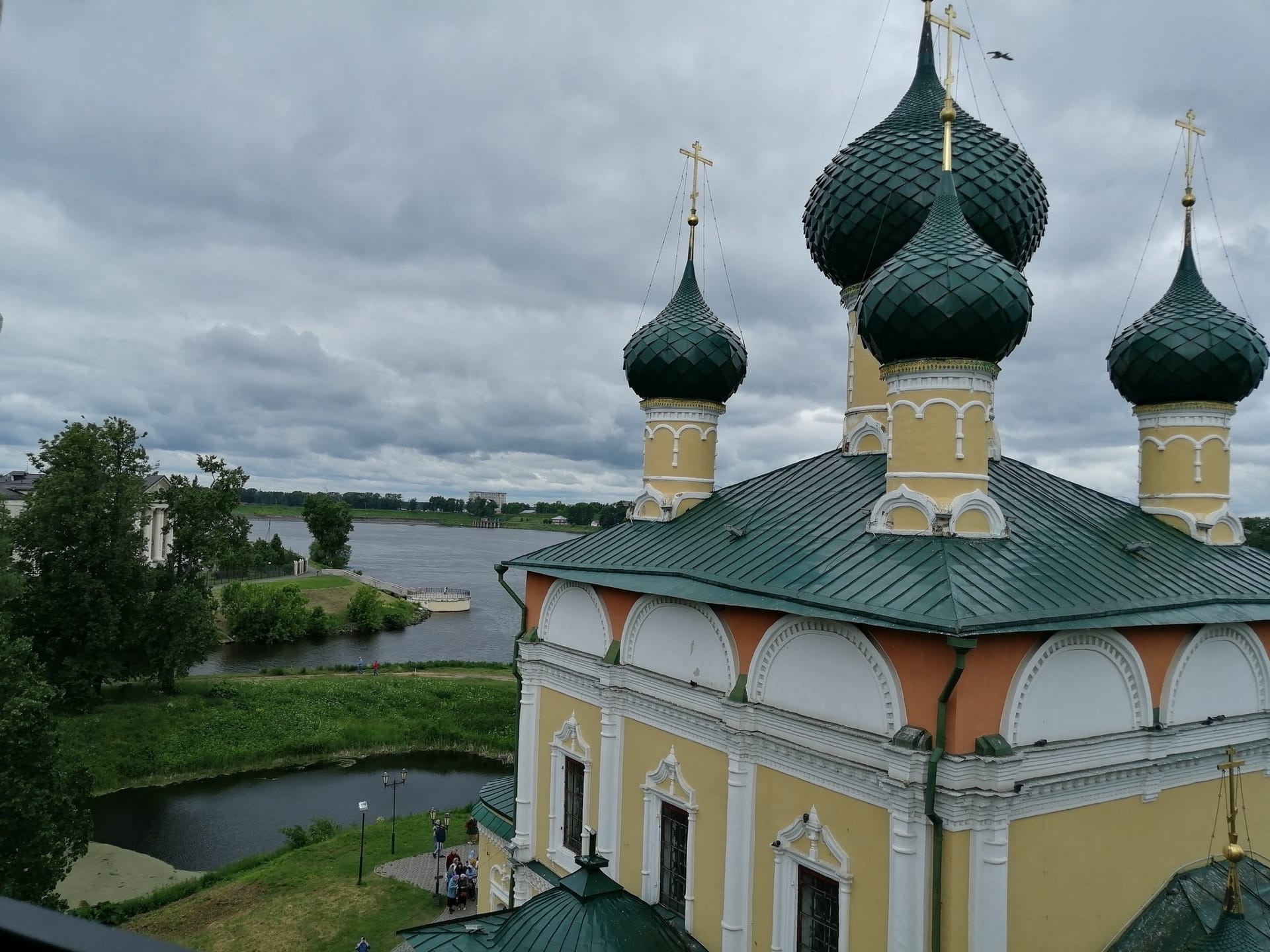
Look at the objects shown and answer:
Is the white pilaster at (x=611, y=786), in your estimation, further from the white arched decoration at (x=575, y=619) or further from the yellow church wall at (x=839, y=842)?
the yellow church wall at (x=839, y=842)

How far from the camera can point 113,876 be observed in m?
17.6

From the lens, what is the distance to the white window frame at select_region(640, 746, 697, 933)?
856 cm

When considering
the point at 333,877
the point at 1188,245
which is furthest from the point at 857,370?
the point at 333,877

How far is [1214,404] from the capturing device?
31.8 feet

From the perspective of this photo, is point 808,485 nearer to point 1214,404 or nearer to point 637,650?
point 637,650

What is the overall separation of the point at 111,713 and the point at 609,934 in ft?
75.3

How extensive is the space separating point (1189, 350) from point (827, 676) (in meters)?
5.83

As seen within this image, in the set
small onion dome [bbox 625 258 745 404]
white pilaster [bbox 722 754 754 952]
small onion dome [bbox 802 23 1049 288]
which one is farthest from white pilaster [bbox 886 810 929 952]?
small onion dome [bbox 802 23 1049 288]

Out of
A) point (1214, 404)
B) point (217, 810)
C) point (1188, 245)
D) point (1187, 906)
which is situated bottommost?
point (217, 810)

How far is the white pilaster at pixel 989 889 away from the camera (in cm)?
621

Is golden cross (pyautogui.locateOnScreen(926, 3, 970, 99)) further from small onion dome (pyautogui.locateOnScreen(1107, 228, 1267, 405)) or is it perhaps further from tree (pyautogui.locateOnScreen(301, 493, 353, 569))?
tree (pyautogui.locateOnScreen(301, 493, 353, 569))

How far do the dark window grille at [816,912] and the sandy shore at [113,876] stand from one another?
572 inches

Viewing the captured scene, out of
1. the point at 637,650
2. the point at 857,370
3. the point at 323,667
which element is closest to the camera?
the point at 637,650

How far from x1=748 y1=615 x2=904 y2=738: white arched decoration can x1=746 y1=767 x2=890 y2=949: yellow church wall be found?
65cm
